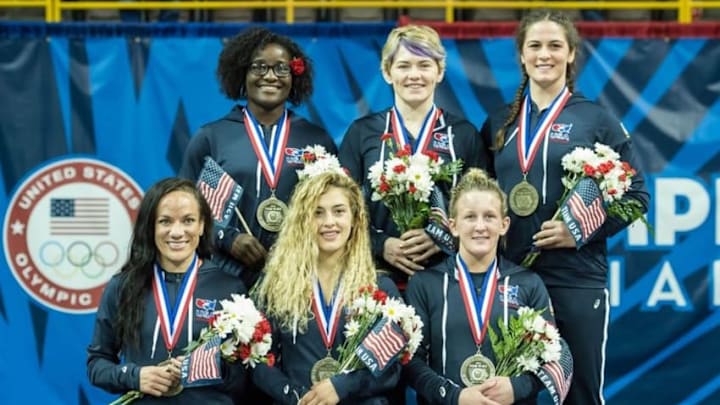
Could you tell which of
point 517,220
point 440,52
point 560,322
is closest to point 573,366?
point 560,322

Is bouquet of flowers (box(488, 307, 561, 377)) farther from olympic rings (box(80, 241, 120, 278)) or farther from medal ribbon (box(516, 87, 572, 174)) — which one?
olympic rings (box(80, 241, 120, 278))

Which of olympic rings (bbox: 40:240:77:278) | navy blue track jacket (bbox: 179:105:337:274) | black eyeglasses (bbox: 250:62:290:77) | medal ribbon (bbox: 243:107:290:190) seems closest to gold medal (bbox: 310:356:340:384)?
navy blue track jacket (bbox: 179:105:337:274)

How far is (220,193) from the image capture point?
563 cm

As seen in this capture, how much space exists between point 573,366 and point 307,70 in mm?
1772

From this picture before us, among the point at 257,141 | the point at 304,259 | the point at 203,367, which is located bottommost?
the point at 203,367

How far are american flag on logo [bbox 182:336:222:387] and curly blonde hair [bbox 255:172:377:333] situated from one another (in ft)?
1.22

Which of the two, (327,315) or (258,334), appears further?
(327,315)

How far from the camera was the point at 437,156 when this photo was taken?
221 inches

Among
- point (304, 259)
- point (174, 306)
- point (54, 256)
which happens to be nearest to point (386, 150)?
point (304, 259)

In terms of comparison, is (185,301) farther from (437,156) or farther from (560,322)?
(560,322)

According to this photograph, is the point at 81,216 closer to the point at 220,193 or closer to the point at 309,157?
the point at 220,193

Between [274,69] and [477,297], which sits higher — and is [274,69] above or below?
above

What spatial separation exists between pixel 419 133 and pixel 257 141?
71cm

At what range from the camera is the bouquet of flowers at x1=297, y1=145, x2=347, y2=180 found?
18.1ft
